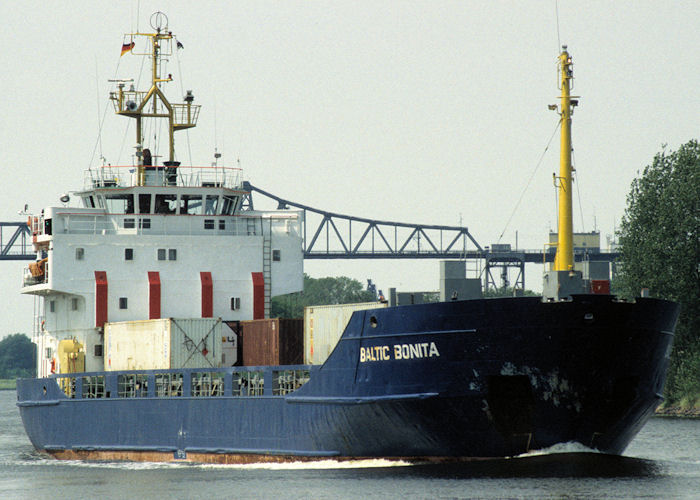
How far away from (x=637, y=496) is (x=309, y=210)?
6708 inches

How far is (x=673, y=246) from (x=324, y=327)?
1180 inches

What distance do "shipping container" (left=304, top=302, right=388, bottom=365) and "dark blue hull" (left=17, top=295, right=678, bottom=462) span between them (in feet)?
2.03

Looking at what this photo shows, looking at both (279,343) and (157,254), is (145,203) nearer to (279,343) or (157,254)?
(157,254)

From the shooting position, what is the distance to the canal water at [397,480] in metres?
26.3

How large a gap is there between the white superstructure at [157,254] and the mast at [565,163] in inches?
401

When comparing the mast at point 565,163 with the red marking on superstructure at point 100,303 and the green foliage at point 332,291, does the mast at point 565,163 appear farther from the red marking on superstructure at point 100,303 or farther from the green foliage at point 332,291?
the green foliage at point 332,291

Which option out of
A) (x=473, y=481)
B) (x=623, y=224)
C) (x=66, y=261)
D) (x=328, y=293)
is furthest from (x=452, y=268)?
(x=328, y=293)

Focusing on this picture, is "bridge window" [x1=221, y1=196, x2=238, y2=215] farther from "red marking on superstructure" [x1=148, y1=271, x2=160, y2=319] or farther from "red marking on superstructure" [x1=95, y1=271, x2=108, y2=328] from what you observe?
"red marking on superstructure" [x1=95, y1=271, x2=108, y2=328]

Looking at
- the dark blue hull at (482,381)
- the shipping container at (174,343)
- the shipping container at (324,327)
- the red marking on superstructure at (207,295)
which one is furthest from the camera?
the red marking on superstructure at (207,295)

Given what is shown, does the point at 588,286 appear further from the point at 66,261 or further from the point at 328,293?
the point at 328,293

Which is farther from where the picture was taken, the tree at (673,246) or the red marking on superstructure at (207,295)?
the tree at (673,246)

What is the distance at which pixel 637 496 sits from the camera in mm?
25406

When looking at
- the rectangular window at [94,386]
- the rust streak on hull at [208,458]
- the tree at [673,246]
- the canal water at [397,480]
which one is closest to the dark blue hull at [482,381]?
the rust streak on hull at [208,458]

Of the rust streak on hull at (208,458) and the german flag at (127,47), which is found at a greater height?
the german flag at (127,47)
